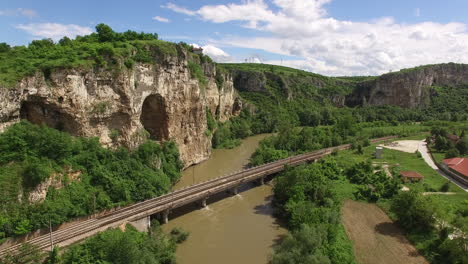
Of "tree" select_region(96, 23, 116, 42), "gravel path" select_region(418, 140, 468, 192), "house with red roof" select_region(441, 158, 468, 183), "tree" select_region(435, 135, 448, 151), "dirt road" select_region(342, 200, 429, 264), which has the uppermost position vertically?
"tree" select_region(96, 23, 116, 42)

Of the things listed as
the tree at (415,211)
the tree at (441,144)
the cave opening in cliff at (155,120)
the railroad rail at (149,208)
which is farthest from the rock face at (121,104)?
the tree at (441,144)

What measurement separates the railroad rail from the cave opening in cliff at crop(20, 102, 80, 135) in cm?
970

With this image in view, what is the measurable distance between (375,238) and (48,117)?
33.2 m

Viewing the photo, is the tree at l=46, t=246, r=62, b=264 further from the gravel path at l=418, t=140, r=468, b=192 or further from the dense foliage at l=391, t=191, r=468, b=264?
the gravel path at l=418, t=140, r=468, b=192

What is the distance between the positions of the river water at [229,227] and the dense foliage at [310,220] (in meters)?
2.20

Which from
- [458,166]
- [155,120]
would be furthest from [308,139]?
[155,120]

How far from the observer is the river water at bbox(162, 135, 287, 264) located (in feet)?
86.3

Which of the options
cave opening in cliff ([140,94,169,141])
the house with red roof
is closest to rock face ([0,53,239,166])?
cave opening in cliff ([140,94,169,141])

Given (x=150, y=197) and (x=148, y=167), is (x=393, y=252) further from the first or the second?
(x=148, y=167)

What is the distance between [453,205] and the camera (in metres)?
32.6

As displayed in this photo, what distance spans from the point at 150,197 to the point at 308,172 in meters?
19.0

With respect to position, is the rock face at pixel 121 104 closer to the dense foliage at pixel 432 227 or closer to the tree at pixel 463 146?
the dense foliage at pixel 432 227

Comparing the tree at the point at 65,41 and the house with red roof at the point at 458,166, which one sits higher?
the tree at the point at 65,41

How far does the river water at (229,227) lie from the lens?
26.3m
